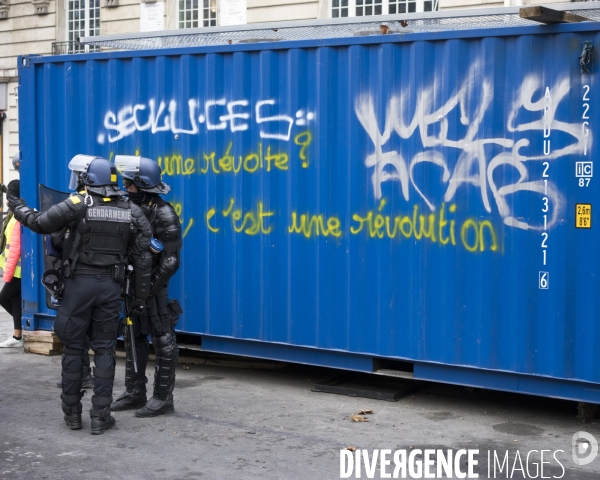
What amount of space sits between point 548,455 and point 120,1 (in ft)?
59.0

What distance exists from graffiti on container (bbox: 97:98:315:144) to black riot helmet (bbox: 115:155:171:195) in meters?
1.19

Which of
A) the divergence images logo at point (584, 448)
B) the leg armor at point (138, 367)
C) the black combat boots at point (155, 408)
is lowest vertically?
the divergence images logo at point (584, 448)

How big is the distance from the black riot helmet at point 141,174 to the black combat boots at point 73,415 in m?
1.74

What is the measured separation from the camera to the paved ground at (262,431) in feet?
19.9

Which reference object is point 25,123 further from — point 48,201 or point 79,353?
point 79,353

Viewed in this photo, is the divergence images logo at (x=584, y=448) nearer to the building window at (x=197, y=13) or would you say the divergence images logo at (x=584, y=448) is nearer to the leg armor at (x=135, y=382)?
the leg armor at (x=135, y=382)

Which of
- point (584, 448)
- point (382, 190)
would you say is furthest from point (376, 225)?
point (584, 448)

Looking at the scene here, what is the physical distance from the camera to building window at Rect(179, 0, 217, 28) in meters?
20.8

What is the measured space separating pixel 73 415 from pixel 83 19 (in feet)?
59.3

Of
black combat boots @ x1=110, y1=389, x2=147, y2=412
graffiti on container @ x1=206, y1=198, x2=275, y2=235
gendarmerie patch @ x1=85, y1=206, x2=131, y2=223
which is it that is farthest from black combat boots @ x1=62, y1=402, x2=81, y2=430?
graffiti on container @ x1=206, y1=198, x2=275, y2=235

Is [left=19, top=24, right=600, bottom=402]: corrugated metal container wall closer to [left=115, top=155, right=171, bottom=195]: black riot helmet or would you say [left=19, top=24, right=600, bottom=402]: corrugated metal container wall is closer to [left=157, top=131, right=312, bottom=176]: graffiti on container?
[left=157, top=131, right=312, bottom=176]: graffiti on container

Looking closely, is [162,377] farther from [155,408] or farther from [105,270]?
[105,270]

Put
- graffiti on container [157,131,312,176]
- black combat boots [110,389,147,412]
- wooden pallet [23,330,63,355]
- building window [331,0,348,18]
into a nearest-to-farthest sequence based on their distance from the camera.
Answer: black combat boots [110,389,147,412], graffiti on container [157,131,312,176], wooden pallet [23,330,63,355], building window [331,0,348,18]

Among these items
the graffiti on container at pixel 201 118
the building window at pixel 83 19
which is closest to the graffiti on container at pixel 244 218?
the graffiti on container at pixel 201 118
